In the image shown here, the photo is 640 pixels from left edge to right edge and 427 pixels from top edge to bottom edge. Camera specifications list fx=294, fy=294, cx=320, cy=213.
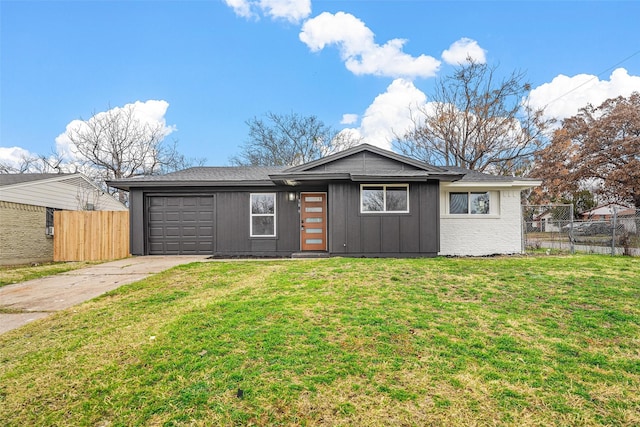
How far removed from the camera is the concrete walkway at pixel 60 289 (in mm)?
3985

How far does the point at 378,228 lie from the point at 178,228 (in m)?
6.53

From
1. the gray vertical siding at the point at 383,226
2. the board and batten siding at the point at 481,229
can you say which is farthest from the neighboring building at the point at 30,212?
the board and batten siding at the point at 481,229

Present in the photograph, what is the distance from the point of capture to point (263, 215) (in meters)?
9.73

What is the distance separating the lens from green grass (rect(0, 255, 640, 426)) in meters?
1.93

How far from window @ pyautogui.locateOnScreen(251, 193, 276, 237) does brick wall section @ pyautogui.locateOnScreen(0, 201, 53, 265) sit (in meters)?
7.84

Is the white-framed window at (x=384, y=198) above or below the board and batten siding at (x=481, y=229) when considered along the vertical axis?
above

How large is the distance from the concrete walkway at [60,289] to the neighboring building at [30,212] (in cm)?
470

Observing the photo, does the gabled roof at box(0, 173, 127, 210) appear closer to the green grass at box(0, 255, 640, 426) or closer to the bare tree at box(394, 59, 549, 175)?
→ the green grass at box(0, 255, 640, 426)

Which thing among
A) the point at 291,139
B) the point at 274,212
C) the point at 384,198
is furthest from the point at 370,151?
the point at 291,139

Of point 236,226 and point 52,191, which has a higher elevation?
point 52,191

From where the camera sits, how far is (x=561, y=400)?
80.4 inches

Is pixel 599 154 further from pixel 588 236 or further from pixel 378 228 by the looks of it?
pixel 378 228

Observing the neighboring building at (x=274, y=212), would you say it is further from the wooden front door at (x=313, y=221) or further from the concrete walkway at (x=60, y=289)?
the concrete walkway at (x=60, y=289)

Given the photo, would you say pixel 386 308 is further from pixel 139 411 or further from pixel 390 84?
pixel 390 84
